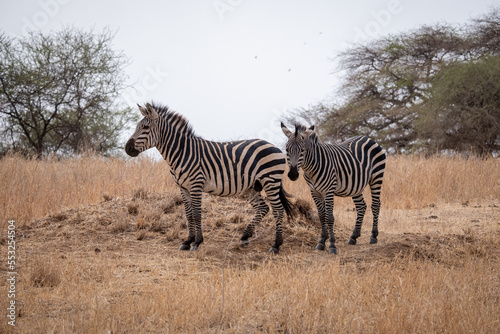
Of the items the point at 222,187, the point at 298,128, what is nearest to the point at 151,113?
the point at 222,187

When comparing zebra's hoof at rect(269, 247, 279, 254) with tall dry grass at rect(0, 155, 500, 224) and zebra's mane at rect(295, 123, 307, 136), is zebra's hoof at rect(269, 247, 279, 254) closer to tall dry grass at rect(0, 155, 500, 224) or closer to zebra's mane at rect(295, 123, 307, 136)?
zebra's mane at rect(295, 123, 307, 136)

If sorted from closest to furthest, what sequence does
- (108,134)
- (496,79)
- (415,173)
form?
(415,173) → (496,79) → (108,134)

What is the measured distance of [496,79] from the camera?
66.6 feet

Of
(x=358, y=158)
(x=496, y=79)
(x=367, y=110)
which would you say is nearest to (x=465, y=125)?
(x=496, y=79)

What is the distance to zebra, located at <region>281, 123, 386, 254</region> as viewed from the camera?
6.91 metres

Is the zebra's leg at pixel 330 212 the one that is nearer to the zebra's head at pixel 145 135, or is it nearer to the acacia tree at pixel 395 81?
the zebra's head at pixel 145 135

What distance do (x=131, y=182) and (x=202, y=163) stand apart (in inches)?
181

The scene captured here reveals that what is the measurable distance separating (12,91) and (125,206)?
14385 millimetres

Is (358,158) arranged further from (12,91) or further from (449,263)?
(12,91)

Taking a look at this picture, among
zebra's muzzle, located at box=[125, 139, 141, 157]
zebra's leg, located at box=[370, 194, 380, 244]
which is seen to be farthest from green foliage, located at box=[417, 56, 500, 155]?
zebra's muzzle, located at box=[125, 139, 141, 157]

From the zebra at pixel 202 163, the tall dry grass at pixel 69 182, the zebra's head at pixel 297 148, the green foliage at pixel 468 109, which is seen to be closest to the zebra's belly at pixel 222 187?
the zebra at pixel 202 163

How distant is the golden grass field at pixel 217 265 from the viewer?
156 inches

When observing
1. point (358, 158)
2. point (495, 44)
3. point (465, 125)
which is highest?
point (495, 44)

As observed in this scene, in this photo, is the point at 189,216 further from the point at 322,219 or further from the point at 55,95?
the point at 55,95
